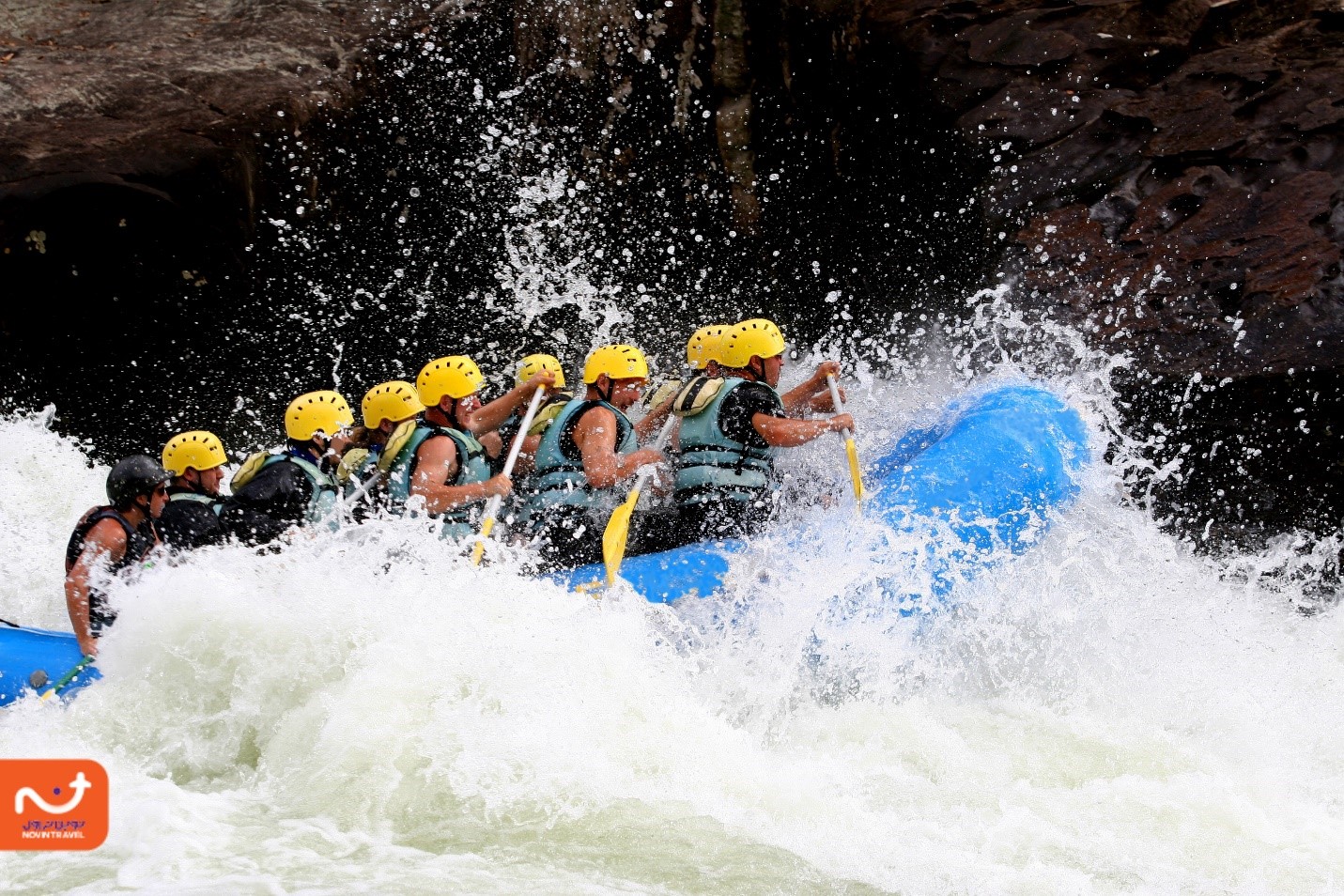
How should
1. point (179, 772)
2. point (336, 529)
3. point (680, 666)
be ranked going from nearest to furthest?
point (179, 772), point (680, 666), point (336, 529)

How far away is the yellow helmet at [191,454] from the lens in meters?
4.96

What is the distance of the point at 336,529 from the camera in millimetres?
4883

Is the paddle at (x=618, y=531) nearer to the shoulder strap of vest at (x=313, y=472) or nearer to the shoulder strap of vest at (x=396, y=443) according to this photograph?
the shoulder strap of vest at (x=396, y=443)

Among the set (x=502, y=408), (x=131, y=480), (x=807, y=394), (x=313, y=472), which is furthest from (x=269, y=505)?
(x=807, y=394)

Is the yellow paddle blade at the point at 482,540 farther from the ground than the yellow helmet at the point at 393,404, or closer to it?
closer to it

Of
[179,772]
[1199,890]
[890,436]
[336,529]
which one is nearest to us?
[1199,890]

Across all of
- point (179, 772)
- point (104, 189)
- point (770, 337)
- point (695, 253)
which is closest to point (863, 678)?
point (770, 337)

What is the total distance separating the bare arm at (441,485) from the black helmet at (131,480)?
0.99 meters

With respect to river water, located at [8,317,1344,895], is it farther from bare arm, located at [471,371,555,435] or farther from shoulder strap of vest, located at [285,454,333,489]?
bare arm, located at [471,371,555,435]

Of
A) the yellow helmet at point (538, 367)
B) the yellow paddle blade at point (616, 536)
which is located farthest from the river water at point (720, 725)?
the yellow helmet at point (538, 367)

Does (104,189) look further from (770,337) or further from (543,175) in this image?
(770,337)

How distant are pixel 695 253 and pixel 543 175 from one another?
3.69 feet

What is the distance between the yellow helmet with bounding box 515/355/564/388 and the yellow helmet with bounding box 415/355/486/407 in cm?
51

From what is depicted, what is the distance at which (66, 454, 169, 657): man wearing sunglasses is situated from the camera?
4480mm
